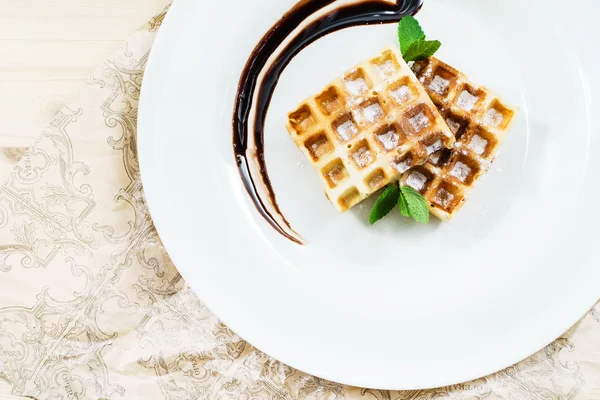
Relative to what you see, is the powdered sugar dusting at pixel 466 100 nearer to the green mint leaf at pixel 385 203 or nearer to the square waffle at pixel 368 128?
the square waffle at pixel 368 128

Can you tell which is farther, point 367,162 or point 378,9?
point 378,9

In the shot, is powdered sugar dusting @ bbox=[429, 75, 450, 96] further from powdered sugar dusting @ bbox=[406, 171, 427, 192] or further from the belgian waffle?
powdered sugar dusting @ bbox=[406, 171, 427, 192]

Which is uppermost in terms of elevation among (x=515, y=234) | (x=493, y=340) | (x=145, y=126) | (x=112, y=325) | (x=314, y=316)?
(x=515, y=234)

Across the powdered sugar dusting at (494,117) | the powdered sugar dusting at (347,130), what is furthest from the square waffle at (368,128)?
the powdered sugar dusting at (494,117)

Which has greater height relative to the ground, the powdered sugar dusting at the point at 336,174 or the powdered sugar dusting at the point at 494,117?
the powdered sugar dusting at the point at 494,117

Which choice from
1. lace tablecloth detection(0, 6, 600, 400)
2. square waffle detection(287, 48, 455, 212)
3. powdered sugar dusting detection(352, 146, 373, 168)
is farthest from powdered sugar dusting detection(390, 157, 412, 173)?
lace tablecloth detection(0, 6, 600, 400)

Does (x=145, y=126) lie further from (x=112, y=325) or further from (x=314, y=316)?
(x=314, y=316)

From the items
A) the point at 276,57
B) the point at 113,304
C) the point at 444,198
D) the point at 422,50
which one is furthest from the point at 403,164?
the point at 113,304

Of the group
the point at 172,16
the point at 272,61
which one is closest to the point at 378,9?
the point at 272,61
